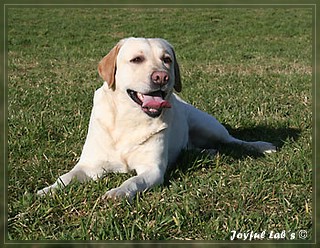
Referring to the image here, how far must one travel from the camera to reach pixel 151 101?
172 inches

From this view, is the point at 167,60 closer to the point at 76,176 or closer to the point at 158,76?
the point at 158,76

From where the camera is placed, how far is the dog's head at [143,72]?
Answer: 4250mm

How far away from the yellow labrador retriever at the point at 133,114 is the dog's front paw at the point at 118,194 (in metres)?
0.29

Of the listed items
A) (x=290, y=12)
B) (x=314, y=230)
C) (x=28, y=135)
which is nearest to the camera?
(x=314, y=230)

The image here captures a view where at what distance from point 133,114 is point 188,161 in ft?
2.41

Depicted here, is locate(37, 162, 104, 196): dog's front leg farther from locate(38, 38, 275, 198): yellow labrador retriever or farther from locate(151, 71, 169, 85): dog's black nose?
locate(151, 71, 169, 85): dog's black nose

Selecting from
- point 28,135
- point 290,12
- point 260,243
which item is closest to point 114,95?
point 28,135

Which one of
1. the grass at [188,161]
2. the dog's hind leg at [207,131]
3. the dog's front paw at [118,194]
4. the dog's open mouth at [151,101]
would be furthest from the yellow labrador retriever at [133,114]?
the dog's hind leg at [207,131]

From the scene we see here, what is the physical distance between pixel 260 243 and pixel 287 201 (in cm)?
78

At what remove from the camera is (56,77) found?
10.2 metres

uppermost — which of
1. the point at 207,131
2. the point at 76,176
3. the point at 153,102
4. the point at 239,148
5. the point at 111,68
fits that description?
the point at 111,68

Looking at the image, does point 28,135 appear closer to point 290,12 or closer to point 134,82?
point 134,82

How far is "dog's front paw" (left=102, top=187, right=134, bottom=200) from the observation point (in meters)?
3.82

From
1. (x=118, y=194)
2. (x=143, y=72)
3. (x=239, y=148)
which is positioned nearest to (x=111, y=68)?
(x=143, y=72)
